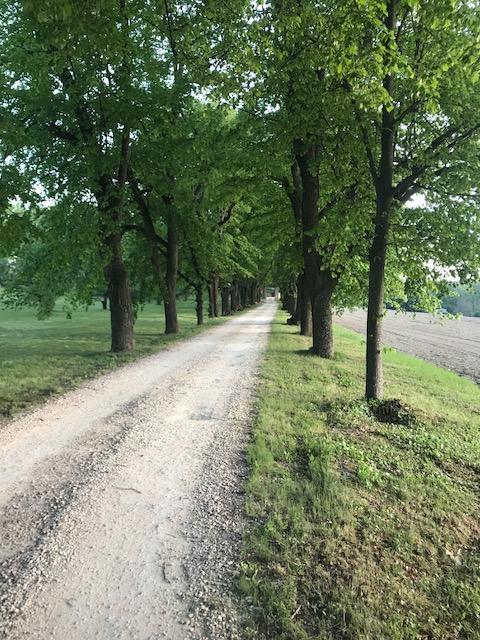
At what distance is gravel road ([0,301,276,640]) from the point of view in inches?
131

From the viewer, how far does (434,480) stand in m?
5.98

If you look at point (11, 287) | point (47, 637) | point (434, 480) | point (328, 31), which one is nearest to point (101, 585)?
point (47, 637)

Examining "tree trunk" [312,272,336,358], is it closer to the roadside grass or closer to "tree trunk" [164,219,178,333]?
the roadside grass

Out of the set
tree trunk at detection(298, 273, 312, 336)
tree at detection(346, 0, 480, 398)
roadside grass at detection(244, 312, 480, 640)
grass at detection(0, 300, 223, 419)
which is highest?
tree at detection(346, 0, 480, 398)

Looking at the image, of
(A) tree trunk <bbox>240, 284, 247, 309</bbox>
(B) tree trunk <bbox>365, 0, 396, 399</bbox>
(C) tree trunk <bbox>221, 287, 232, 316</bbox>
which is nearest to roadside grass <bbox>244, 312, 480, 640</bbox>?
(B) tree trunk <bbox>365, 0, 396, 399</bbox>

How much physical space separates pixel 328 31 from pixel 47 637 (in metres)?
7.40

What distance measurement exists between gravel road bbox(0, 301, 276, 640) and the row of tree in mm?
4069

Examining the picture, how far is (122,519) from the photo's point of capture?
4.52 m

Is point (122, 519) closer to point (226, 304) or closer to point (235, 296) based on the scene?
point (226, 304)

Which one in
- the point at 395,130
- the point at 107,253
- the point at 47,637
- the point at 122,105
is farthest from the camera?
the point at 107,253

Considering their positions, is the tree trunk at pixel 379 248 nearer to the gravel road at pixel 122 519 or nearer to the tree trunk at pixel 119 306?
the gravel road at pixel 122 519

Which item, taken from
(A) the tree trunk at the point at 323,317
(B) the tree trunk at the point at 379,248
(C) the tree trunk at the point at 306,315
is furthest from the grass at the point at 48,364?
(B) the tree trunk at the point at 379,248

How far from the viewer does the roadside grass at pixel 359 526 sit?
3.42 meters

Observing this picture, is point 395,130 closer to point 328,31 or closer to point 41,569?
point 328,31
